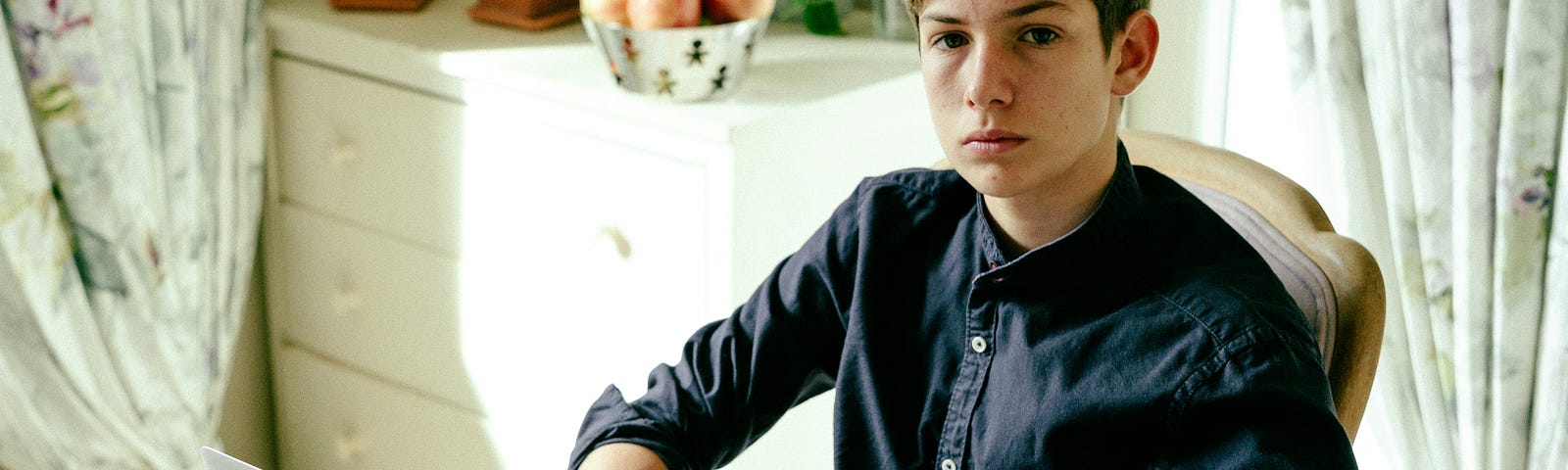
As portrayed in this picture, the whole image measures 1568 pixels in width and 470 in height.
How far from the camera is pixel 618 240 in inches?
64.7

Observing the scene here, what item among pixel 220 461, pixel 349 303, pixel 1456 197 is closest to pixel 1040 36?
pixel 220 461

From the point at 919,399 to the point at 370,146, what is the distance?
102cm

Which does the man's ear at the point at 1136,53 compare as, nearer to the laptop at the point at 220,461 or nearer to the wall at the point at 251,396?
the laptop at the point at 220,461

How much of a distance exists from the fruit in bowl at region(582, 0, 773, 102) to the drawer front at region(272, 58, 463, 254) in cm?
28

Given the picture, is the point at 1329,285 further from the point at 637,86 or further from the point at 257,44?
the point at 257,44

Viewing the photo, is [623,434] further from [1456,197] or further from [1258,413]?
[1456,197]

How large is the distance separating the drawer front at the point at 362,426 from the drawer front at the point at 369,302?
2 cm

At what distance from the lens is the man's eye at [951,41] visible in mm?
925

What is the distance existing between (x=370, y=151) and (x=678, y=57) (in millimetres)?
530

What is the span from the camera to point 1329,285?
102 centimetres

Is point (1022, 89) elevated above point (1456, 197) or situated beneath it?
elevated above

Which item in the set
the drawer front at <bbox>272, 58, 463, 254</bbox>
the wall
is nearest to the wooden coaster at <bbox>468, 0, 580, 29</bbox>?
the drawer front at <bbox>272, 58, 463, 254</bbox>

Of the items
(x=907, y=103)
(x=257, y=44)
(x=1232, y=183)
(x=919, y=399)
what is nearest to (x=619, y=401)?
(x=919, y=399)

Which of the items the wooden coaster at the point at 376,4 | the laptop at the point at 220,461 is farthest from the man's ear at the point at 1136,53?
the wooden coaster at the point at 376,4
